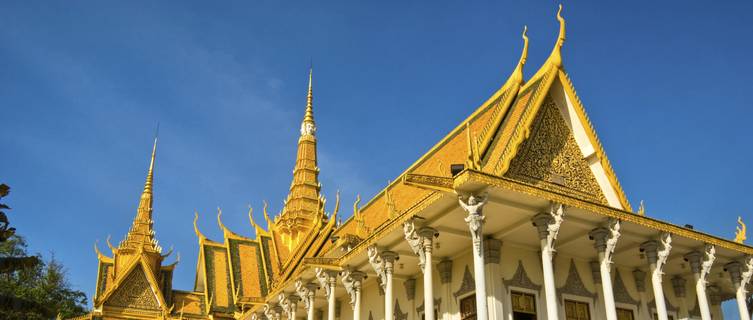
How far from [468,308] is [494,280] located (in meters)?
1.16

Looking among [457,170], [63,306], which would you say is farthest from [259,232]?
[457,170]

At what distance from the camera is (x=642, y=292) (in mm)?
15141

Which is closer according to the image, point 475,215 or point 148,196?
point 475,215

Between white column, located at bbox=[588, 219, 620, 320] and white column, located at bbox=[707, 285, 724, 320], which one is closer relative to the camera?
white column, located at bbox=[588, 219, 620, 320]

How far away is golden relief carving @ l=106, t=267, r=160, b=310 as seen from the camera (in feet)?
97.7

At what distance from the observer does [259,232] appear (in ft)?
104

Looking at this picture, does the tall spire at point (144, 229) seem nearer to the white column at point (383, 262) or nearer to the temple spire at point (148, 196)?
the temple spire at point (148, 196)

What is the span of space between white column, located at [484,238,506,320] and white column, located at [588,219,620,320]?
1.82 meters

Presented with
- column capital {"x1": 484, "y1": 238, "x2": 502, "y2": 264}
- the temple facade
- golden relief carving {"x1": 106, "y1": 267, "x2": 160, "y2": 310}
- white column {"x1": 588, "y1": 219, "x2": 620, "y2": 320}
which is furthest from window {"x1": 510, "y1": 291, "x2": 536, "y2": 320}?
golden relief carving {"x1": 106, "y1": 267, "x2": 160, "y2": 310}

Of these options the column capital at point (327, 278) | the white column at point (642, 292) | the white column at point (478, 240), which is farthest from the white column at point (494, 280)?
the column capital at point (327, 278)

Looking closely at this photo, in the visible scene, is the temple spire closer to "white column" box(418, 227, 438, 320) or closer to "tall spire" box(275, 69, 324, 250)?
"tall spire" box(275, 69, 324, 250)

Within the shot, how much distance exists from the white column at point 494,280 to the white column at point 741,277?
5307 millimetres

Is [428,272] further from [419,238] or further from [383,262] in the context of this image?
[383,262]

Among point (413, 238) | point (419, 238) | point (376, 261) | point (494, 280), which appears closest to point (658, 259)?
point (494, 280)
